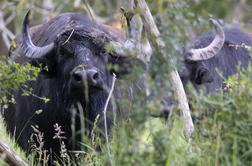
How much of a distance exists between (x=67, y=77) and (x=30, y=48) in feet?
2.62

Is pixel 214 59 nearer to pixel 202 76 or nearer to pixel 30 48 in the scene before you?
pixel 202 76

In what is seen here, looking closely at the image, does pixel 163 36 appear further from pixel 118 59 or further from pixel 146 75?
pixel 118 59

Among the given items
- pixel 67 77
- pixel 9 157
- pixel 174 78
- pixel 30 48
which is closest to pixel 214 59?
pixel 30 48

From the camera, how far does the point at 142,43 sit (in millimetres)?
8727

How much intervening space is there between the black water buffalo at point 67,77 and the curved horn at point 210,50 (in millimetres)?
1650

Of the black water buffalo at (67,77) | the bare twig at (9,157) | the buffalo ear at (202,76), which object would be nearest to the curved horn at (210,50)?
the buffalo ear at (202,76)

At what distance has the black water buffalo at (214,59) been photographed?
A: 11.9 metres

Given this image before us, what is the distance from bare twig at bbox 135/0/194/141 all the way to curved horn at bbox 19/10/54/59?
1.66m

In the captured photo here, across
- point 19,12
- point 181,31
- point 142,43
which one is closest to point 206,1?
point 19,12

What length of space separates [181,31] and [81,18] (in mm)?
3442

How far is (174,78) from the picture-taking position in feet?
26.3

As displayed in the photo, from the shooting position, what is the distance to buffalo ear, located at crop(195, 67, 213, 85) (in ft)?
39.0

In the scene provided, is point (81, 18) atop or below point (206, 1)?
atop

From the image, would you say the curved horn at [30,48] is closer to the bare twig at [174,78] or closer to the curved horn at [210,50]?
the bare twig at [174,78]
